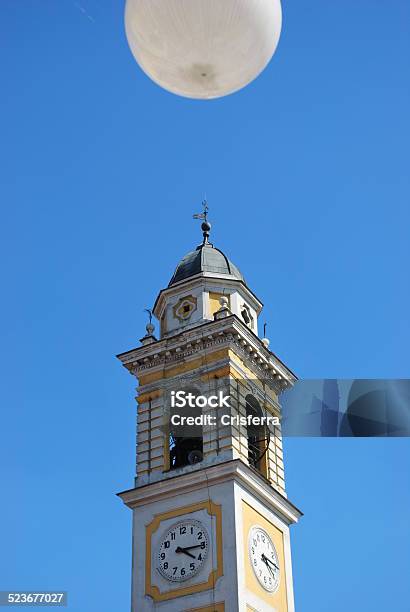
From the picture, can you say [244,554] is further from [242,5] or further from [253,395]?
[242,5]

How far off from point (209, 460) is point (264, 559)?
292 centimetres

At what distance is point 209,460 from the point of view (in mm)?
28828

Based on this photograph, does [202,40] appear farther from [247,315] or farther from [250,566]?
[247,315]

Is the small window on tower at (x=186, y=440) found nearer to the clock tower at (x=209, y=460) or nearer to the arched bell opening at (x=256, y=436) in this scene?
the clock tower at (x=209, y=460)

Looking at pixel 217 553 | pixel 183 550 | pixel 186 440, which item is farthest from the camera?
pixel 186 440

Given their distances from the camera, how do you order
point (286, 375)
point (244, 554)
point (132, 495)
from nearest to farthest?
1. point (244, 554)
2. point (132, 495)
3. point (286, 375)

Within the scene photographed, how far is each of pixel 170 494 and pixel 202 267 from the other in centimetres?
794

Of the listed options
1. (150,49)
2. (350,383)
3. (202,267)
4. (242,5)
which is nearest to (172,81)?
(150,49)

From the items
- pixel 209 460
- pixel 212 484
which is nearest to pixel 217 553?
pixel 212 484

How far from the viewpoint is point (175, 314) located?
3316cm

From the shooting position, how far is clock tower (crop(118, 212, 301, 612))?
2755cm

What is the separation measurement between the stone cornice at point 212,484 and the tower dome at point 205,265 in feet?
23.7

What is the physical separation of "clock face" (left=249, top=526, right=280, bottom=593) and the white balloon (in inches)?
681

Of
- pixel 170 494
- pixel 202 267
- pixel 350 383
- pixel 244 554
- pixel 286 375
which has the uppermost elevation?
pixel 202 267
